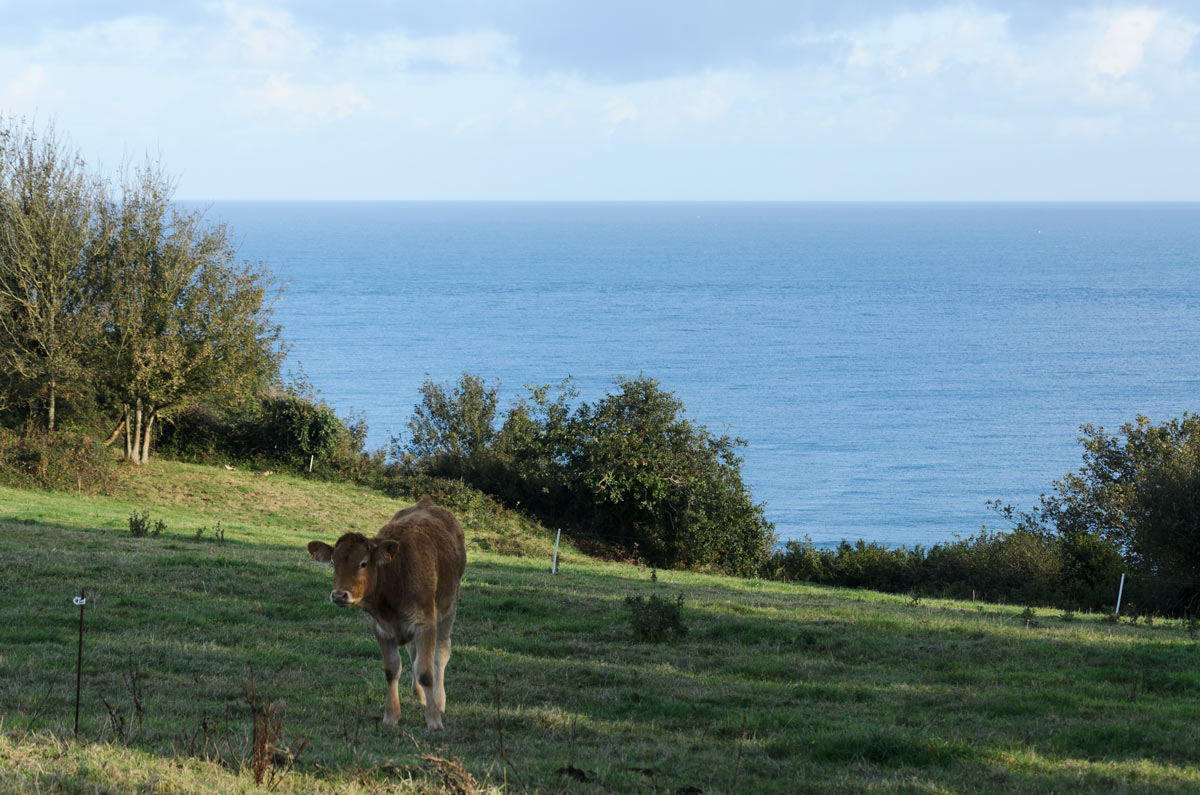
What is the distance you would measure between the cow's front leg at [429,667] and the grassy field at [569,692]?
1.10ft

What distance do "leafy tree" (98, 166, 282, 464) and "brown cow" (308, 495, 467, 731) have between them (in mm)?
31678

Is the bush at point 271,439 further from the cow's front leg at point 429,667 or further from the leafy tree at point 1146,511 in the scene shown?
the cow's front leg at point 429,667

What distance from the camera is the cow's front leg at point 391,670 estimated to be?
9.62 metres

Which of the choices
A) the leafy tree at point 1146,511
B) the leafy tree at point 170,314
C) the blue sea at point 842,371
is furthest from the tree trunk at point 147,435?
the leafy tree at point 1146,511

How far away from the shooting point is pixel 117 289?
3919 centimetres

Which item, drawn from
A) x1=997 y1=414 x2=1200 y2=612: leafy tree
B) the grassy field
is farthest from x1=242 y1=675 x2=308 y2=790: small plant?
→ x1=997 y1=414 x2=1200 y2=612: leafy tree

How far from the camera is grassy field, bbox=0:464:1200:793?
8153 millimetres

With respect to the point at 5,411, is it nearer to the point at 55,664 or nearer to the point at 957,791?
the point at 55,664

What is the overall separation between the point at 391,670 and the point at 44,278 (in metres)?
34.5

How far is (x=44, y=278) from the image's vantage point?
37938 mm

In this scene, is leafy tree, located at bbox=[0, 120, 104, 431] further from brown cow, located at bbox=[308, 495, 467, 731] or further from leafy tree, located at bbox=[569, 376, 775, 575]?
brown cow, located at bbox=[308, 495, 467, 731]

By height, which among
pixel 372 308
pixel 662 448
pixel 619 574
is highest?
pixel 372 308

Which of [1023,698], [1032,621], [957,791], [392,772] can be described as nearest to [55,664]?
[392,772]

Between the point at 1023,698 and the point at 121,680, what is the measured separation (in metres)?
9.94
